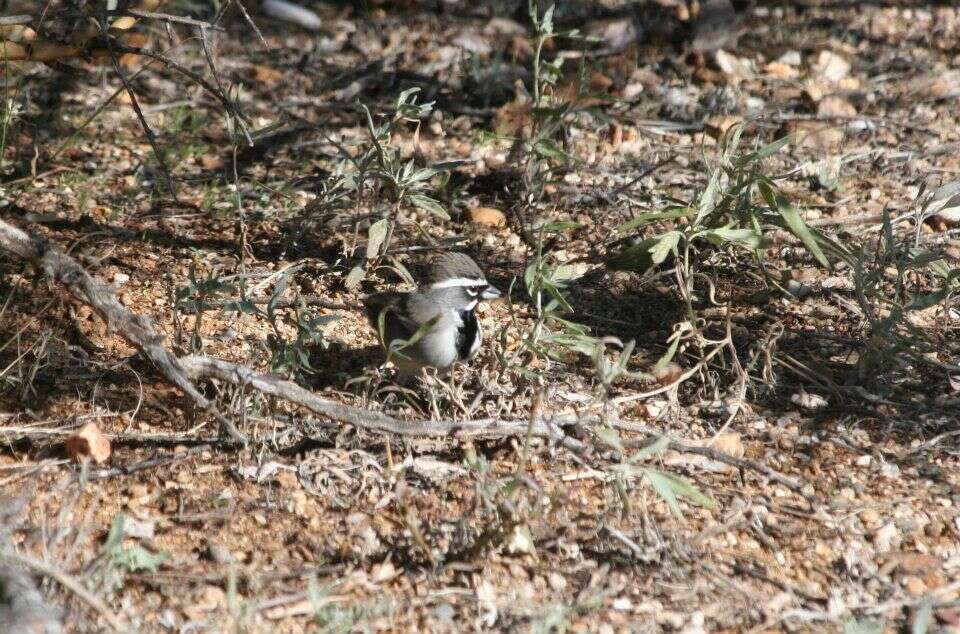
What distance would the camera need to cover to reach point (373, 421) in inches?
174

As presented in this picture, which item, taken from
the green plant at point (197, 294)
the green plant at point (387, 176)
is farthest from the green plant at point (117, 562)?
the green plant at point (387, 176)

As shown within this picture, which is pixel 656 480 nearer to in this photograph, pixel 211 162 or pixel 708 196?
pixel 708 196

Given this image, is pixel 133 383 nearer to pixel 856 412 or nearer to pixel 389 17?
pixel 856 412

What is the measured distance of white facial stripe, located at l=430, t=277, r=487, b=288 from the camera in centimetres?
536

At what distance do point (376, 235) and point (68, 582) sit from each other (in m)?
2.60

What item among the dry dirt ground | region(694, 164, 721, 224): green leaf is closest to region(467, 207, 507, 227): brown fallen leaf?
the dry dirt ground

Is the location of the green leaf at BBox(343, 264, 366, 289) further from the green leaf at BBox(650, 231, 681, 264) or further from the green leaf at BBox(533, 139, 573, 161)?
the green leaf at BBox(650, 231, 681, 264)

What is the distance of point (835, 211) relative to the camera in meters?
6.38

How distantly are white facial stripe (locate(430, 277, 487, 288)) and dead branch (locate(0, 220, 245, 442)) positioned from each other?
127 cm

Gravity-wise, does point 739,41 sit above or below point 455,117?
above

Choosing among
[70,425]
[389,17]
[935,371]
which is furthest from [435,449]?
[389,17]

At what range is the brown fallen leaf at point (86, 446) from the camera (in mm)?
4414

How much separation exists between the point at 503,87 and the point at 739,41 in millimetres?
1866

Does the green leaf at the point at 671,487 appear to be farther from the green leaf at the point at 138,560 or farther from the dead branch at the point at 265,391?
the green leaf at the point at 138,560
